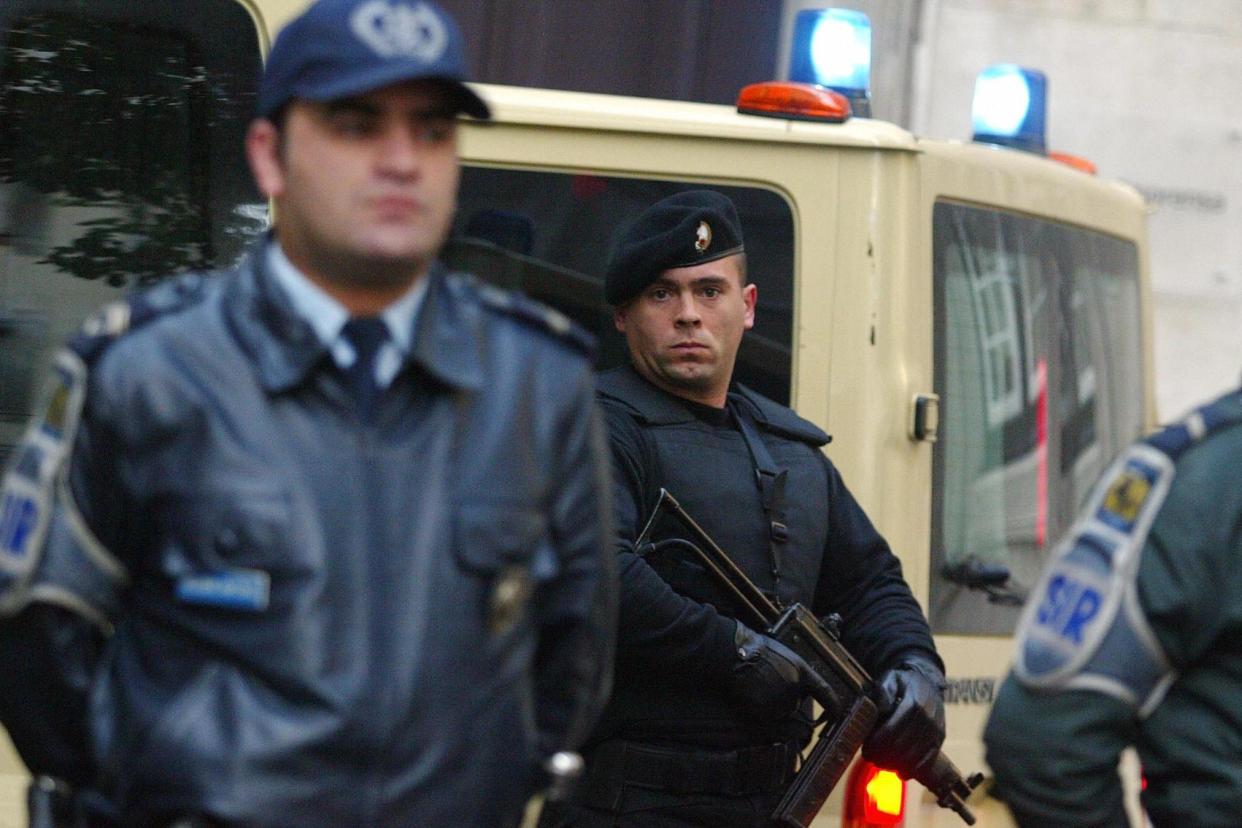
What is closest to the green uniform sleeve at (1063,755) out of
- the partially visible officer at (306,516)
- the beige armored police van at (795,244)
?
the partially visible officer at (306,516)

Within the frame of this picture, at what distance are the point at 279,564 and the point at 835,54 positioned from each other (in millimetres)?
2680

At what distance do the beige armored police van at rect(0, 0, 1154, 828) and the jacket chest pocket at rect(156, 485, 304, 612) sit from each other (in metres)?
1.62

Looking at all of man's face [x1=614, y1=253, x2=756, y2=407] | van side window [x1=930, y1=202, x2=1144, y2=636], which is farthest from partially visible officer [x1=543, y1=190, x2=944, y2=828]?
van side window [x1=930, y1=202, x2=1144, y2=636]

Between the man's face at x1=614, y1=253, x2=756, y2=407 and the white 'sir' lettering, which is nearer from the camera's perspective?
the white 'sir' lettering

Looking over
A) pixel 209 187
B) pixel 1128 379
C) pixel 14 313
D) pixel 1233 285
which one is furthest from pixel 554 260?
pixel 1233 285

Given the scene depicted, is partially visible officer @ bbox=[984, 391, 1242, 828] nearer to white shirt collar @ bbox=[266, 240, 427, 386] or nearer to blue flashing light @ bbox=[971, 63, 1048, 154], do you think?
white shirt collar @ bbox=[266, 240, 427, 386]

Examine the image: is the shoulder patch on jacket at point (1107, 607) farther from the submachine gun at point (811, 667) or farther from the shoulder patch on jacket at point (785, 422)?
the shoulder patch on jacket at point (785, 422)

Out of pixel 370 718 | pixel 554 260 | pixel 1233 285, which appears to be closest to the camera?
pixel 370 718

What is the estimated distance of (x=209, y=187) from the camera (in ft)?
11.8

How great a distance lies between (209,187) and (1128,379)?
2.26 meters

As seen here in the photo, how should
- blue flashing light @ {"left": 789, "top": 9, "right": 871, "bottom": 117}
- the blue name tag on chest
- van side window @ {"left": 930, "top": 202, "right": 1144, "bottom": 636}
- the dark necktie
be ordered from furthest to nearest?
blue flashing light @ {"left": 789, "top": 9, "right": 871, "bottom": 117}
van side window @ {"left": 930, "top": 202, "right": 1144, "bottom": 636}
the dark necktie
the blue name tag on chest

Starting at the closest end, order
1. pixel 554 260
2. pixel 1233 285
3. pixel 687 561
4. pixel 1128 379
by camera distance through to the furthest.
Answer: pixel 687 561 → pixel 554 260 → pixel 1128 379 → pixel 1233 285

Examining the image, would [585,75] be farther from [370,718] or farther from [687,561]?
[370,718]

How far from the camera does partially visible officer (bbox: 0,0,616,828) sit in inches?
79.3
